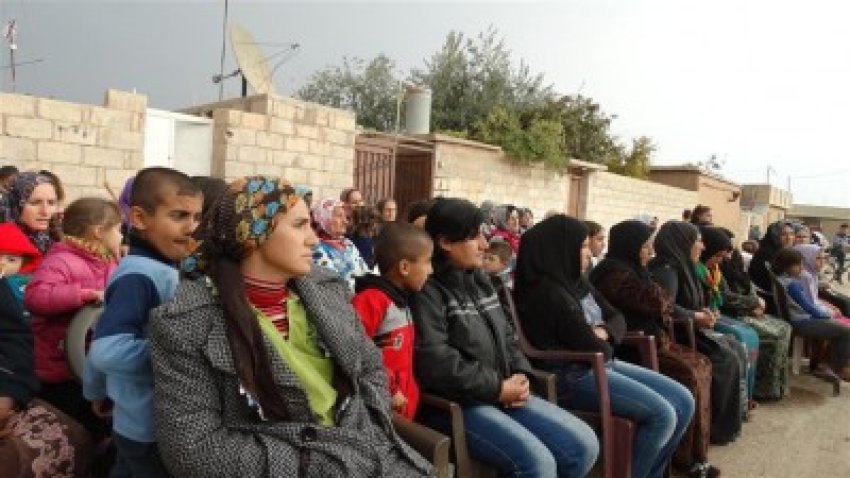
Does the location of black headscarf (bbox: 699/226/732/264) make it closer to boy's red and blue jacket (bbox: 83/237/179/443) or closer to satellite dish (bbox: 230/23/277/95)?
boy's red and blue jacket (bbox: 83/237/179/443)

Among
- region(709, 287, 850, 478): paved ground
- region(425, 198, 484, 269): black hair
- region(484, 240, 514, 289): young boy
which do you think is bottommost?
region(709, 287, 850, 478): paved ground

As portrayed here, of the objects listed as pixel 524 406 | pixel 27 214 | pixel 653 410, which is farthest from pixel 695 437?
pixel 27 214

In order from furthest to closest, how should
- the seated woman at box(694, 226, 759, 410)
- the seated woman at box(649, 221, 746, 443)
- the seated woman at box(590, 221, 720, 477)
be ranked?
the seated woman at box(694, 226, 759, 410) → the seated woman at box(649, 221, 746, 443) → the seated woman at box(590, 221, 720, 477)

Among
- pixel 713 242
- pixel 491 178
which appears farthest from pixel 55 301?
pixel 491 178

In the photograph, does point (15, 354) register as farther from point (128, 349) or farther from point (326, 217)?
point (326, 217)

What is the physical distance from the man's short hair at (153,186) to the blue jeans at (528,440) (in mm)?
→ 1431

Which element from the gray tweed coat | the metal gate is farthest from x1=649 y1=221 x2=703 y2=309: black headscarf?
the metal gate

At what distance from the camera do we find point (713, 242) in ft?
19.7

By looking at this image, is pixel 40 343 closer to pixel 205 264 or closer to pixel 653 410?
pixel 205 264

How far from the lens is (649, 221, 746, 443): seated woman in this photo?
4.88 meters

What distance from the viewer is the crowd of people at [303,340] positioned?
6.25 feet

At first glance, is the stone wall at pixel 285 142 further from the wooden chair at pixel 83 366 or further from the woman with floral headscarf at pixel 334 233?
the wooden chair at pixel 83 366

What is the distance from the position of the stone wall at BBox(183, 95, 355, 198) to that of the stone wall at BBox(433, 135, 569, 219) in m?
2.30

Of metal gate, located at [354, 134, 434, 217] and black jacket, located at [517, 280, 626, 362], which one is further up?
metal gate, located at [354, 134, 434, 217]
